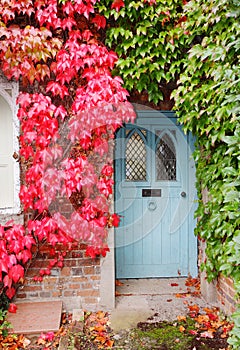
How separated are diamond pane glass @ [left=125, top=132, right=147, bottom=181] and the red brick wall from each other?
1.28 m

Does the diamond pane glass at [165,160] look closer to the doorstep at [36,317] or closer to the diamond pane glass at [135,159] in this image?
the diamond pane glass at [135,159]

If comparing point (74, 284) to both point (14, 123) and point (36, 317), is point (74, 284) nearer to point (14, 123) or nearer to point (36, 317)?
point (36, 317)

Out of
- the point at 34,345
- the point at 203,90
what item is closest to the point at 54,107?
the point at 203,90

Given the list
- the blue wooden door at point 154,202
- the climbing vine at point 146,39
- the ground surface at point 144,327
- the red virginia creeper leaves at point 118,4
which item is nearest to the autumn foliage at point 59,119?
the red virginia creeper leaves at point 118,4

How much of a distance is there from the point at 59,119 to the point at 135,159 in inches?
50.0

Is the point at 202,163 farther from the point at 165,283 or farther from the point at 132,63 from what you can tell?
the point at 165,283

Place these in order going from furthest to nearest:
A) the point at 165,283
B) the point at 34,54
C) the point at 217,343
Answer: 1. the point at 165,283
2. the point at 34,54
3. the point at 217,343

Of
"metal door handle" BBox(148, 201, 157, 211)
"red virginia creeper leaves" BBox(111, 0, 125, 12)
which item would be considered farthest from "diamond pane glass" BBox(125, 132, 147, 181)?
"red virginia creeper leaves" BBox(111, 0, 125, 12)

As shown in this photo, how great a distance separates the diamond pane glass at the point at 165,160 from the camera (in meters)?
4.83

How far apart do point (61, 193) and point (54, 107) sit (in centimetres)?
92

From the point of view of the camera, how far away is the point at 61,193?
383cm

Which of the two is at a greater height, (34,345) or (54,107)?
(54,107)

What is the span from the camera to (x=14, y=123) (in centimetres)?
390

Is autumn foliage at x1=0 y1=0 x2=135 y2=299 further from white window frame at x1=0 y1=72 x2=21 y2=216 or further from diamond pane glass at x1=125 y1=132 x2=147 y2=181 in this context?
diamond pane glass at x1=125 y1=132 x2=147 y2=181
